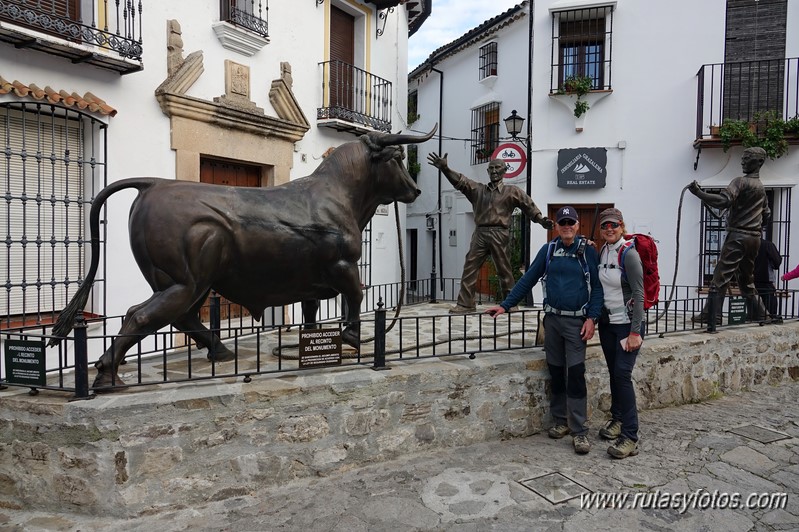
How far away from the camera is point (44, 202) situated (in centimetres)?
528

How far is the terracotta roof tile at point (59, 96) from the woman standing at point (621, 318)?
15.4 ft

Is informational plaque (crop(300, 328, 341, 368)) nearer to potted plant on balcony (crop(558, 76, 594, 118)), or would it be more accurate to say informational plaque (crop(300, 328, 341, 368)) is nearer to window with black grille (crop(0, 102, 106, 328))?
window with black grille (crop(0, 102, 106, 328))

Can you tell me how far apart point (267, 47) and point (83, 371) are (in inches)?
214

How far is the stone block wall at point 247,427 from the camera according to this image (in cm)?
312

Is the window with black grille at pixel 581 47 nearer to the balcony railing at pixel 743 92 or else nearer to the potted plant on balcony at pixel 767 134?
the balcony railing at pixel 743 92

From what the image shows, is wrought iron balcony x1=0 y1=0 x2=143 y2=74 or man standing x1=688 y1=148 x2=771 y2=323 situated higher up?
wrought iron balcony x1=0 y1=0 x2=143 y2=74

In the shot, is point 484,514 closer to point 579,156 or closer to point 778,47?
point 579,156

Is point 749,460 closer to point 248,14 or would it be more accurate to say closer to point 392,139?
point 392,139

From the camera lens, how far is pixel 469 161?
13195 mm

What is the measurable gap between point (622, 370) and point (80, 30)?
5.61 metres

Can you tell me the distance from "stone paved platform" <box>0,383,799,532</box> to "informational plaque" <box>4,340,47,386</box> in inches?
29.9

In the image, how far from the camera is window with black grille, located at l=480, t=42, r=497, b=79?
40.2 ft

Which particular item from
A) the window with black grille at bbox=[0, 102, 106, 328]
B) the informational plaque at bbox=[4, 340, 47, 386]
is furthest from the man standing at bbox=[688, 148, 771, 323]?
the window with black grille at bbox=[0, 102, 106, 328]

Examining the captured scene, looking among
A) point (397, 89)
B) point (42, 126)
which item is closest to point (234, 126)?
point (42, 126)
